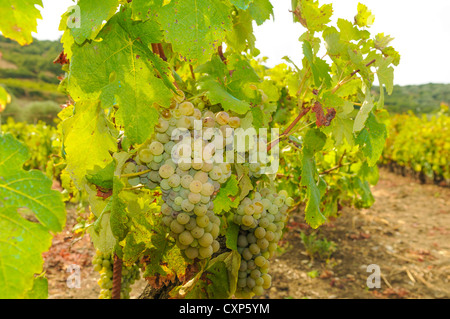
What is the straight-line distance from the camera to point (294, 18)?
4.53 ft

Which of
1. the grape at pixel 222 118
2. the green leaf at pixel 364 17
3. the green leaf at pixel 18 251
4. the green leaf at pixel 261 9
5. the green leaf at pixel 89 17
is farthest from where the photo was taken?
the green leaf at pixel 364 17

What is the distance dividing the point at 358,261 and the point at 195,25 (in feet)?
15.2

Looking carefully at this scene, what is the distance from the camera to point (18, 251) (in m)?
0.60

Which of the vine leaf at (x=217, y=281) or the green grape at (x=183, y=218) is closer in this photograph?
the green grape at (x=183, y=218)

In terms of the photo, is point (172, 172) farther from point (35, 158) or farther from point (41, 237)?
point (35, 158)

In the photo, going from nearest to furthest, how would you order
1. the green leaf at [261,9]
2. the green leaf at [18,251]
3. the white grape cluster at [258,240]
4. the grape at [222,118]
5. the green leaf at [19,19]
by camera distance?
1. the green leaf at [18,251]
2. the green leaf at [19,19]
3. the grape at [222,118]
4. the green leaf at [261,9]
5. the white grape cluster at [258,240]

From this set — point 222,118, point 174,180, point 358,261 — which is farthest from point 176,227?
point 358,261

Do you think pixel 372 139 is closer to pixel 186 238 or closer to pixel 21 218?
pixel 186 238

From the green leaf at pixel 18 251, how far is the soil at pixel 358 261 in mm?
2220

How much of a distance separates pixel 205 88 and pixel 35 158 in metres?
7.70

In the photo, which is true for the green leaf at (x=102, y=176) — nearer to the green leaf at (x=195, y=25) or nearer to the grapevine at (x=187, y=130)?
the grapevine at (x=187, y=130)

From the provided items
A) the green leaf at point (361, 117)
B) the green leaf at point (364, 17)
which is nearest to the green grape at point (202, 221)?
the green leaf at point (361, 117)

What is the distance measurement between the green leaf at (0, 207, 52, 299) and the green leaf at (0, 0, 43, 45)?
0.39m

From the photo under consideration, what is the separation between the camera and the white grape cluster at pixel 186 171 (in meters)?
1.02
